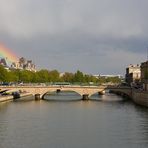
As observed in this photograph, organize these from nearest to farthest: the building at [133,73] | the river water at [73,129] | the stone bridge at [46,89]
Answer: the river water at [73,129] → the stone bridge at [46,89] → the building at [133,73]

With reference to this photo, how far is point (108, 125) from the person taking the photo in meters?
38.6

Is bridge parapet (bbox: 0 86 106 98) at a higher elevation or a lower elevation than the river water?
higher

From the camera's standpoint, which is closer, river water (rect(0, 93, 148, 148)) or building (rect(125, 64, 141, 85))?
river water (rect(0, 93, 148, 148))

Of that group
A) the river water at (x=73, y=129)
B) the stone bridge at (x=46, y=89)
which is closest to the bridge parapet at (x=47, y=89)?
the stone bridge at (x=46, y=89)

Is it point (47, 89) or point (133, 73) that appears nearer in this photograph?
point (47, 89)

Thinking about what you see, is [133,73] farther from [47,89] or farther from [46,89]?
[46,89]

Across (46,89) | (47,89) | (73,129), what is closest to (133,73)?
(47,89)

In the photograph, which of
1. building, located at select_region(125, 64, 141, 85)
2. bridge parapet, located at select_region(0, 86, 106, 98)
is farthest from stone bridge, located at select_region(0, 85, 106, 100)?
building, located at select_region(125, 64, 141, 85)

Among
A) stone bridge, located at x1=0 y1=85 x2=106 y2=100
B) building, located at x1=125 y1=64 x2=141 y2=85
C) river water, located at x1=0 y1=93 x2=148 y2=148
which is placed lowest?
river water, located at x1=0 y1=93 x2=148 y2=148

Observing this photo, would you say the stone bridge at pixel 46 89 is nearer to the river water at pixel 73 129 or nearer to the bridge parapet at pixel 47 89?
the bridge parapet at pixel 47 89

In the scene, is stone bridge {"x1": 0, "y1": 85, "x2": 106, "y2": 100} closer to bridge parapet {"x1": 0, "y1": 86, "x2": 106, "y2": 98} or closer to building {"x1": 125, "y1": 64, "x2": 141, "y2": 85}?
bridge parapet {"x1": 0, "y1": 86, "x2": 106, "y2": 98}

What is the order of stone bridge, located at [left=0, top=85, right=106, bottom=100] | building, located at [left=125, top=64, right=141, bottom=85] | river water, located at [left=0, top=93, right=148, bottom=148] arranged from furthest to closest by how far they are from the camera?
building, located at [left=125, top=64, right=141, bottom=85] → stone bridge, located at [left=0, top=85, right=106, bottom=100] → river water, located at [left=0, top=93, right=148, bottom=148]

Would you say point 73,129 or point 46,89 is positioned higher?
point 46,89

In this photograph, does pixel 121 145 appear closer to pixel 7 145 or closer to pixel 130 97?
pixel 7 145
